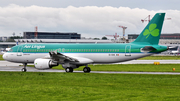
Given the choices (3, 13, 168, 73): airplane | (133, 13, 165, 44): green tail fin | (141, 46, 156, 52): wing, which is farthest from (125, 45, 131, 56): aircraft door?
(133, 13, 165, 44): green tail fin

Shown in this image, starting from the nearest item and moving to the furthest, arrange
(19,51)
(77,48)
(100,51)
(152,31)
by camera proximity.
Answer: (152,31), (100,51), (77,48), (19,51)

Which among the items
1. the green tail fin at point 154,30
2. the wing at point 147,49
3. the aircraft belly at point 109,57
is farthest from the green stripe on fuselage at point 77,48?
the green tail fin at point 154,30

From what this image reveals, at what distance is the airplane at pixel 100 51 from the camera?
36750 mm

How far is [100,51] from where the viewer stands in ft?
126

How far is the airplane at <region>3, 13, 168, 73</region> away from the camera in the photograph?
36750mm

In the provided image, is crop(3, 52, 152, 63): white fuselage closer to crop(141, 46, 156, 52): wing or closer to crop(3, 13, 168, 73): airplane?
crop(3, 13, 168, 73): airplane

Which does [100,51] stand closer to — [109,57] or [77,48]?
[109,57]

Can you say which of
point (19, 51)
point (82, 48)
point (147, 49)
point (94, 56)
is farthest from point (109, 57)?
point (19, 51)

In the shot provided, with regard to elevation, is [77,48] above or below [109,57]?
above

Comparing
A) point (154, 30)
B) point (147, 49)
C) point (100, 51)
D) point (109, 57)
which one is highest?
point (154, 30)

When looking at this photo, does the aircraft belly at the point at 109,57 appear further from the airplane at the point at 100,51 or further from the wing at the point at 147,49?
the wing at the point at 147,49

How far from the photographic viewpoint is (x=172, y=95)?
18.2 metres

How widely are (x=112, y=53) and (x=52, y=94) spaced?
20115 millimetres

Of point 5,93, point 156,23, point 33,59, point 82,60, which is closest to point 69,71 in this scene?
point 82,60
